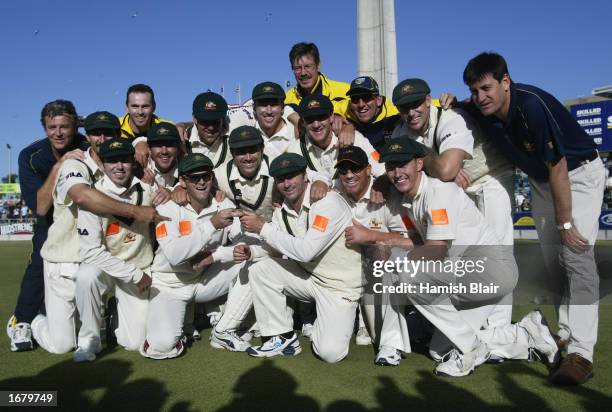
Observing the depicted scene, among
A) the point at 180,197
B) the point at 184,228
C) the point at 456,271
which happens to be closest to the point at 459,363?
the point at 456,271

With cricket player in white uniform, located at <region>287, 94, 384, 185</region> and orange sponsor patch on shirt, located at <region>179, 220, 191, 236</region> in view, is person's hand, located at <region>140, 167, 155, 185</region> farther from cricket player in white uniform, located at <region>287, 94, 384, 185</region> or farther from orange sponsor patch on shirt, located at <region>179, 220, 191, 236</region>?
cricket player in white uniform, located at <region>287, 94, 384, 185</region>

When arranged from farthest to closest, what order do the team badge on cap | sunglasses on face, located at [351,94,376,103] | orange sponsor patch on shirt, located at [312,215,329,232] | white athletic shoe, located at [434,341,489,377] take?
1. sunglasses on face, located at [351,94,376,103]
2. the team badge on cap
3. orange sponsor patch on shirt, located at [312,215,329,232]
4. white athletic shoe, located at [434,341,489,377]

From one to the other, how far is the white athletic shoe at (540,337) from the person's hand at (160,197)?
3788mm

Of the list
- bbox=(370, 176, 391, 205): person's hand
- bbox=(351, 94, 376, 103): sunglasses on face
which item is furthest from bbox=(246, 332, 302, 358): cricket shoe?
bbox=(351, 94, 376, 103): sunglasses on face

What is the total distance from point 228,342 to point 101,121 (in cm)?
278

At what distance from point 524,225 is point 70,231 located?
61.0ft

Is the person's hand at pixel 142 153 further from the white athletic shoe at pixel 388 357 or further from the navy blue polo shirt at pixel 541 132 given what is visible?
the navy blue polo shirt at pixel 541 132

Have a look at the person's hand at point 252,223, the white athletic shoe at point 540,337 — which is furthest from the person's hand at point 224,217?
the white athletic shoe at point 540,337

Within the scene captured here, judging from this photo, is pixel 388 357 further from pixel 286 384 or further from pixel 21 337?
pixel 21 337

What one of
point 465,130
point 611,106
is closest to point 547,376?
point 465,130

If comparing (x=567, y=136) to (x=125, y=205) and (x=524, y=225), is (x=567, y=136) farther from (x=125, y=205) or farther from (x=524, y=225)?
(x=524, y=225)

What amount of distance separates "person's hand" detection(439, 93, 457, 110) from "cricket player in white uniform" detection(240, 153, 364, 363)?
1.57 m

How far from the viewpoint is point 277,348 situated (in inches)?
198

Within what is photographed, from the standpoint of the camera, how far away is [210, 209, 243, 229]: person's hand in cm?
522
